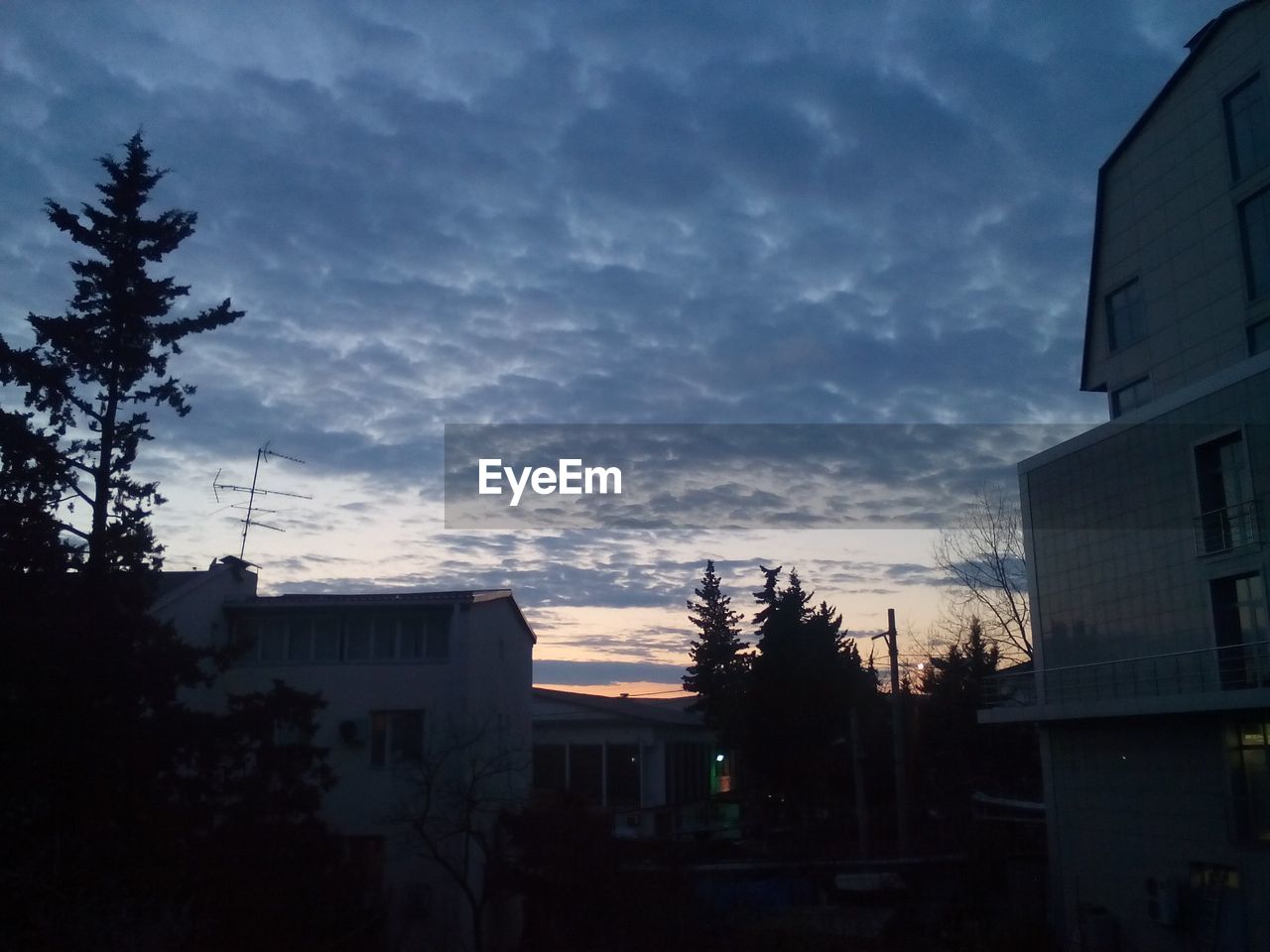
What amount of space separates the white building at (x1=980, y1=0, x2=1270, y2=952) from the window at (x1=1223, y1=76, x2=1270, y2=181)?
40 mm

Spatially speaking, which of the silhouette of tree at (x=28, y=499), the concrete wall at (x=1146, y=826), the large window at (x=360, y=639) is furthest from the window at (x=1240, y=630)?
the silhouette of tree at (x=28, y=499)

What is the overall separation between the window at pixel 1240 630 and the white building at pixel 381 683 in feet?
42.3

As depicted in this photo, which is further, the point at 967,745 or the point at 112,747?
the point at 967,745

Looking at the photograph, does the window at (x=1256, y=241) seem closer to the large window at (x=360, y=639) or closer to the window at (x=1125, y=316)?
the window at (x=1125, y=316)

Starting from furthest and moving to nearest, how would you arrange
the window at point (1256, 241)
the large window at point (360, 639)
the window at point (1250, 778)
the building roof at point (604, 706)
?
1. the building roof at point (604, 706)
2. the large window at point (360, 639)
3. the window at point (1256, 241)
4. the window at point (1250, 778)

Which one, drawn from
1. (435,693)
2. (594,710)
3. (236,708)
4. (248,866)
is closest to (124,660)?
(236,708)

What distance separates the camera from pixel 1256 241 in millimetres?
19969

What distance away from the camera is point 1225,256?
67.4 ft

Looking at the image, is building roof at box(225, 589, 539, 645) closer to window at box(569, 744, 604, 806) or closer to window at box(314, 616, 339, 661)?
window at box(314, 616, 339, 661)

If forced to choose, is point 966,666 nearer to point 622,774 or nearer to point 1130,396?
point 622,774

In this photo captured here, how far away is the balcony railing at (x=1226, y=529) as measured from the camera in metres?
18.4

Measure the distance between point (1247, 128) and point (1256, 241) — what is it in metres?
2.11

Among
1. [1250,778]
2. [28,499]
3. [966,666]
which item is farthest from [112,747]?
[966,666]

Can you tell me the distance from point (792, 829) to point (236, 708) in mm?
26609
